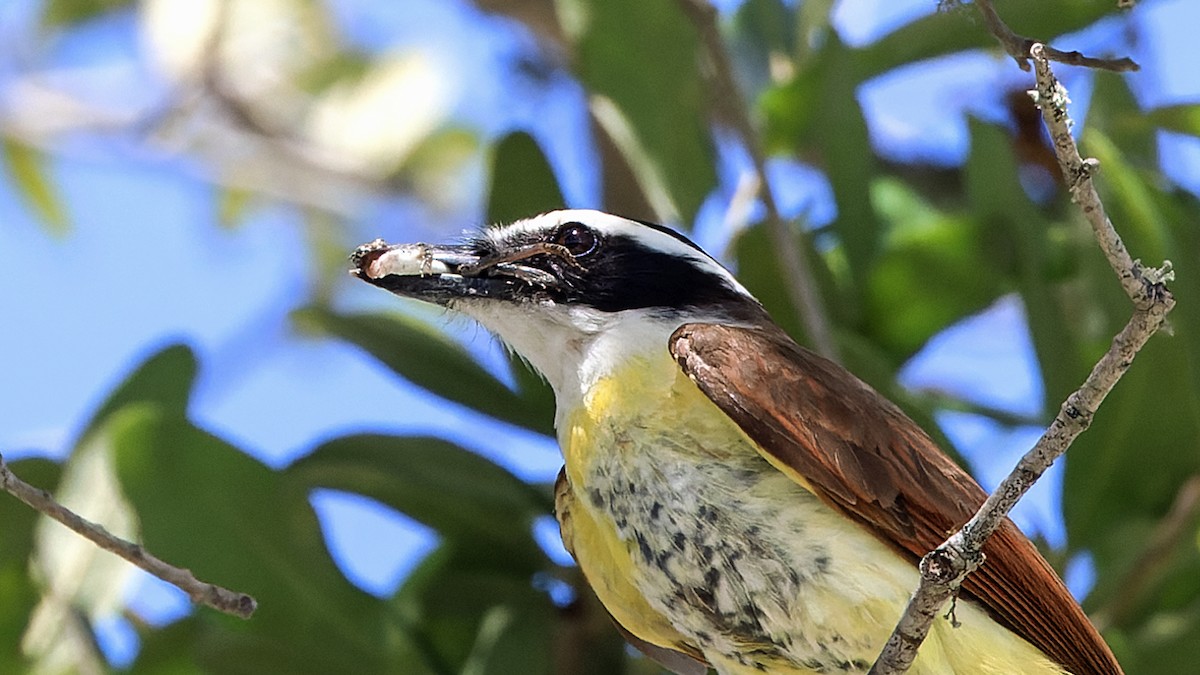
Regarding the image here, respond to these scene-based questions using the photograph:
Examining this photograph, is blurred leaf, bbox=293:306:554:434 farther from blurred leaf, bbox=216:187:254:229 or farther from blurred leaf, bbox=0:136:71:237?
blurred leaf, bbox=216:187:254:229

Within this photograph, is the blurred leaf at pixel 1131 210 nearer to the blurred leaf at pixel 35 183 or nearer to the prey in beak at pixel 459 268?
the prey in beak at pixel 459 268

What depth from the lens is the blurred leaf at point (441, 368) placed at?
361 centimetres

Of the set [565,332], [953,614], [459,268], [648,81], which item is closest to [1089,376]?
[953,614]

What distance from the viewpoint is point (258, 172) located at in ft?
22.7

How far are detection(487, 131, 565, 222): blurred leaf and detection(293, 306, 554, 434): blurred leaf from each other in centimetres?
32

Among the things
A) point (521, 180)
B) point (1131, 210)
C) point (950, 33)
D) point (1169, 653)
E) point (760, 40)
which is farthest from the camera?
point (760, 40)

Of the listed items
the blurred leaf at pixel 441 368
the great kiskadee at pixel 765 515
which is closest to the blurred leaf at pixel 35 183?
the blurred leaf at pixel 441 368

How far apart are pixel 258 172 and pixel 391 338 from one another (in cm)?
351

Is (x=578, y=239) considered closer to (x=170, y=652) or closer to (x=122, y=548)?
(x=122, y=548)

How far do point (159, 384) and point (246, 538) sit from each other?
1.62ft

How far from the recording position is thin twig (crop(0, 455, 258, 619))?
2.17 m

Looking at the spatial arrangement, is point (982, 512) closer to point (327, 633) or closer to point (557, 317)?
point (557, 317)

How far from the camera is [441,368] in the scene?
11.9 feet

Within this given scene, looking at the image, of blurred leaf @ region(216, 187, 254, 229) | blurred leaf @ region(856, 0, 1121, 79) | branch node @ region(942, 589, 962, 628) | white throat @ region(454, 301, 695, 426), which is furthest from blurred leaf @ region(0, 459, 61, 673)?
blurred leaf @ region(216, 187, 254, 229)
